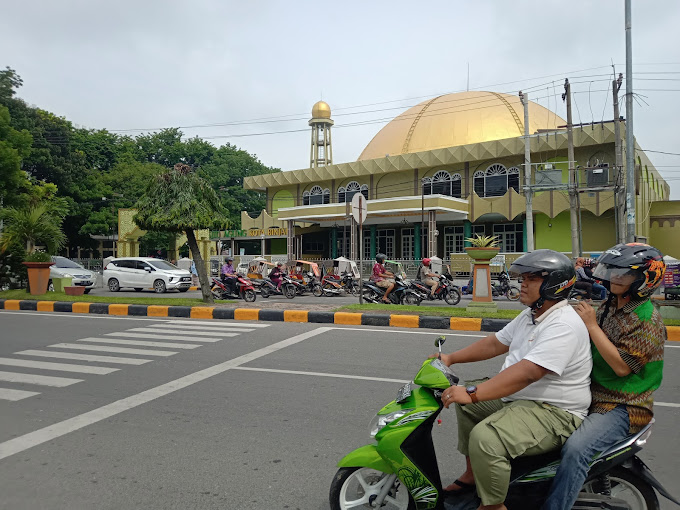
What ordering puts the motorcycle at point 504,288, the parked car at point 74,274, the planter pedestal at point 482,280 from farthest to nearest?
the parked car at point 74,274 → the motorcycle at point 504,288 → the planter pedestal at point 482,280

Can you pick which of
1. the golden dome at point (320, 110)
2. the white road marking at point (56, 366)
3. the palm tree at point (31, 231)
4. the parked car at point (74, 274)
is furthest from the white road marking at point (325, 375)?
the golden dome at point (320, 110)

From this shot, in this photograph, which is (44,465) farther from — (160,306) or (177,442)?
(160,306)

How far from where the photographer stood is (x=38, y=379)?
17.7 ft

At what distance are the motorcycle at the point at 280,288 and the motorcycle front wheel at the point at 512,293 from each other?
6.53m

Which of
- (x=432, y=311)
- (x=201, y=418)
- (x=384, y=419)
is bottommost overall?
(x=201, y=418)

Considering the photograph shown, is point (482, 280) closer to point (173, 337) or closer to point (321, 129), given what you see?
point (173, 337)

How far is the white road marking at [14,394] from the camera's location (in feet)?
15.4

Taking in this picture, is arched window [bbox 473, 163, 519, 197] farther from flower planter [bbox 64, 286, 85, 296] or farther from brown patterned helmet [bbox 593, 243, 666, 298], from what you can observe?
brown patterned helmet [bbox 593, 243, 666, 298]

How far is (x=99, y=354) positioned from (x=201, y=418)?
3274mm

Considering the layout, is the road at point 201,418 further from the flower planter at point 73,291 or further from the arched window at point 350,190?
the arched window at point 350,190

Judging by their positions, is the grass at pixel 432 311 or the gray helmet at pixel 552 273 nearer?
the gray helmet at pixel 552 273

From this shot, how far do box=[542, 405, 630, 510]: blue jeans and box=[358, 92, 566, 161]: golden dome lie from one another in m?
32.3

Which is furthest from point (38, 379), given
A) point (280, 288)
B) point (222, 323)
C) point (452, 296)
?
point (280, 288)

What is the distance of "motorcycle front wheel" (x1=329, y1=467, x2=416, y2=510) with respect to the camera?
245 cm
